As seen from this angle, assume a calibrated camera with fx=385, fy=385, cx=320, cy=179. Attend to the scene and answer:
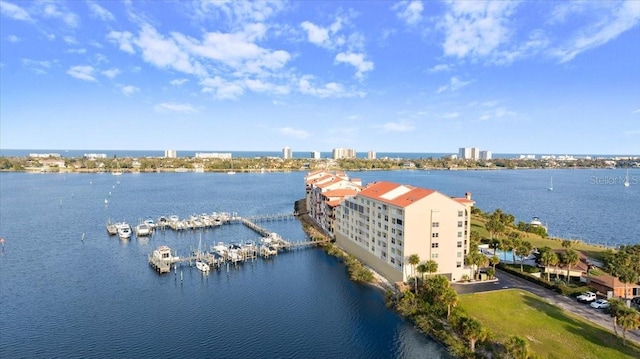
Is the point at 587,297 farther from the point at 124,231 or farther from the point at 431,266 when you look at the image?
the point at 124,231

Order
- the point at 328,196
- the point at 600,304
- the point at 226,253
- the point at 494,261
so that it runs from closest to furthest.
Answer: the point at 600,304 → the point at 494,261 → the point at 226,253 → the point at 328,196

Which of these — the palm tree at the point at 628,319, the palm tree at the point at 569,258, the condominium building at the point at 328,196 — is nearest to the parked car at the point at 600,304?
the palm tree at the point at 569,258

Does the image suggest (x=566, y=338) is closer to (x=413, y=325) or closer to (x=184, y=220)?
(x=413, y=325)

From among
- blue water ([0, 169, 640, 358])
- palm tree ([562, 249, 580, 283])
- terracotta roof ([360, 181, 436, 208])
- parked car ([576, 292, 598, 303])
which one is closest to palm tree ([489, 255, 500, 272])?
palm tree ([562, 249, 580, 283])

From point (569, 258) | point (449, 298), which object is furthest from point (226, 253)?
point (569, 258)

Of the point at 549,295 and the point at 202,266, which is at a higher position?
the point at 549,295

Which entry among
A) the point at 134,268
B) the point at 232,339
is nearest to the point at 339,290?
the point at 232,339

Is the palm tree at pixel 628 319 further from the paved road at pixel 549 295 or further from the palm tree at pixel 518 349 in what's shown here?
the palm tree at pixel 518 349

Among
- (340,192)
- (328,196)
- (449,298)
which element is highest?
(340,192)
